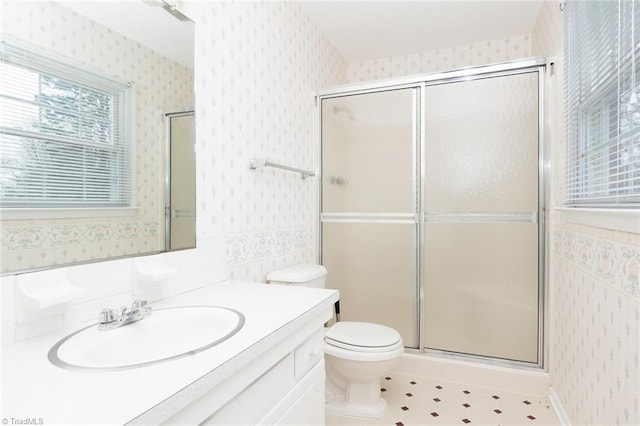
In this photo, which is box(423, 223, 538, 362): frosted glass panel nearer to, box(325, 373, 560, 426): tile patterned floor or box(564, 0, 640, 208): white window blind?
box(325, 373, 560, 426): tile patterned floor

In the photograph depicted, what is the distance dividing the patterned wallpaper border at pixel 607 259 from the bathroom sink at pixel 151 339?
1205 millimetres

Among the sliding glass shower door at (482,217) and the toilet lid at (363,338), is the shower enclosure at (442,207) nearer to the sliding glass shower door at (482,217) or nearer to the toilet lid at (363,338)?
Result: the sliding glass shower door at (482,217)

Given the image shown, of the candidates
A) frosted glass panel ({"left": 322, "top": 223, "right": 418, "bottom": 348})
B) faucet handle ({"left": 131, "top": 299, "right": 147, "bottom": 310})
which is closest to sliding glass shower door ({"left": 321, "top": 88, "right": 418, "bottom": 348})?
frosted glass panel ({"left": 322, "top": 223, "right": 418, "bottom": 348})

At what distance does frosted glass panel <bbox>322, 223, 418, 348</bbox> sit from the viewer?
95.2 inches

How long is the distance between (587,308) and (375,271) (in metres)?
1.27

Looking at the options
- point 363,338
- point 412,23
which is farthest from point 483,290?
point 412,23

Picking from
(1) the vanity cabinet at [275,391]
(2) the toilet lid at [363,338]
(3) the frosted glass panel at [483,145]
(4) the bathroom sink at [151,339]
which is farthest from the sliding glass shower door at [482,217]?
(4) the bathroom sink at [151,339]

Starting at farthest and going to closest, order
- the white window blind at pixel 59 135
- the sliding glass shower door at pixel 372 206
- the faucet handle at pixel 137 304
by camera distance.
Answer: the sliding glass shower door at pixel 372 206, the faucet handle at pixel 137 304, the white window blind at pixel 59 135

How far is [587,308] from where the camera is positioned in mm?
1481

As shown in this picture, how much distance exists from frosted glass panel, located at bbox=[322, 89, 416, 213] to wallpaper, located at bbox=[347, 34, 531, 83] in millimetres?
797

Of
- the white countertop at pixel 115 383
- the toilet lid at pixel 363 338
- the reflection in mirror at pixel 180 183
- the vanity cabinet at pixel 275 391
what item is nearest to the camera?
the white countertop at pixel 115 383

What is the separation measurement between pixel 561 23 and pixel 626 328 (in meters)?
1.61

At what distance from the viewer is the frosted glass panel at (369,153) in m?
2.42

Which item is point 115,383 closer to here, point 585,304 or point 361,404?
point 361,404
